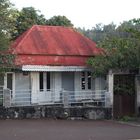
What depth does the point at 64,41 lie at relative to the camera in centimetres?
2819

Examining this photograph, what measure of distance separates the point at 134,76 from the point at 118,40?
238cm

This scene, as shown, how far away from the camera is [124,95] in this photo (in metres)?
24.2

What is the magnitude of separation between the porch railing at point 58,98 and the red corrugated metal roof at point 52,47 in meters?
1.91

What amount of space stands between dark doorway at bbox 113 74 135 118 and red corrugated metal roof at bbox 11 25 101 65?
295 centimetres

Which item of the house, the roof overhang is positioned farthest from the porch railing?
the roof overhang

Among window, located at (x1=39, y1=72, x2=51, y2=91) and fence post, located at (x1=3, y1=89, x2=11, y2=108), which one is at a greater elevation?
window, located at (x1=39, y1=72, x2=51, y2=91)

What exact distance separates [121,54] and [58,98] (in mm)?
4778

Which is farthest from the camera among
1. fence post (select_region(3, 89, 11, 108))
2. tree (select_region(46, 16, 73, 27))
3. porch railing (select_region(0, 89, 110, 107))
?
tree (select_region(46, 16, 73, 27))

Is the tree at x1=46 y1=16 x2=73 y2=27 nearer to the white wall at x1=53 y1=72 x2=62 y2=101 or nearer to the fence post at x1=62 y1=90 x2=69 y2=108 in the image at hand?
the white wall at x1=53 y1=72 x2=62 y2=101

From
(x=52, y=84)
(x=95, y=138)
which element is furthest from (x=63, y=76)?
(x=95, y=138)

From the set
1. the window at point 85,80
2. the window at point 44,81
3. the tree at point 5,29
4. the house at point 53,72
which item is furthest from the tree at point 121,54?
the tree at point 5,29

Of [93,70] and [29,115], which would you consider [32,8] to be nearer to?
[93,70]

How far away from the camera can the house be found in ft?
→ 80.9

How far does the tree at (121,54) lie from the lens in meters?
23.6
